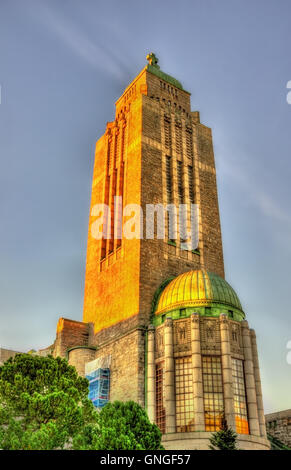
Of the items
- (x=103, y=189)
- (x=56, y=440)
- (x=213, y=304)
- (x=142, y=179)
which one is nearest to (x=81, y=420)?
(x=56, y=440)

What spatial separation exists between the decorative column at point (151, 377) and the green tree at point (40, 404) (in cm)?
755

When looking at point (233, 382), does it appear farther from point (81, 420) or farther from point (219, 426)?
point (81, 420)

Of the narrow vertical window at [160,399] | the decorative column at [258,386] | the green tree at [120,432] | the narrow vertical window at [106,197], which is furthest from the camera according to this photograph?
the narrow vertical window at [106,197]

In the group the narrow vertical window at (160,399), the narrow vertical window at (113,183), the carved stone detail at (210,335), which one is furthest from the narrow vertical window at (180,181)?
the narrow vertical window at (160,399)

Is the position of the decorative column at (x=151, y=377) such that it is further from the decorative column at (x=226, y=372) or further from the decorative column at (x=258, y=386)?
the decorative column at (x=258, y=386)

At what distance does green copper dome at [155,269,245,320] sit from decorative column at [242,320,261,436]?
1815mm

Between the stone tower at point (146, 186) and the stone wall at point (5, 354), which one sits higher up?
the stone tower at point (146, 186)

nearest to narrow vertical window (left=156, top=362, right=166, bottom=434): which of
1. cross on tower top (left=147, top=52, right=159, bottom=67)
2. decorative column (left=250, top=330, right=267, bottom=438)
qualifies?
decorative column (left=250, top=330, right=267, bottom=438)

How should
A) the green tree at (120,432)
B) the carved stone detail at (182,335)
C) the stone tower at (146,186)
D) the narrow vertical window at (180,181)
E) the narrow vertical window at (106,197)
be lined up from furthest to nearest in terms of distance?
the narrow vertical window at (106,197) → the narrow vertical window at (180,181) → the stone tower at (146,186) → the carved stone detail at (182,335) → the green tree at (120,432)

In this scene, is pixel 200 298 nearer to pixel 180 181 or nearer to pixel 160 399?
pixel 160 399

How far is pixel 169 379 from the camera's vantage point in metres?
36.2

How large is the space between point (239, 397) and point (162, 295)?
10.5 m

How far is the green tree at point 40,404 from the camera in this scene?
25.0 metres

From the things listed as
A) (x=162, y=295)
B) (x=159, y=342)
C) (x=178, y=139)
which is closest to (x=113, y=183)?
(x=178, y=139)
